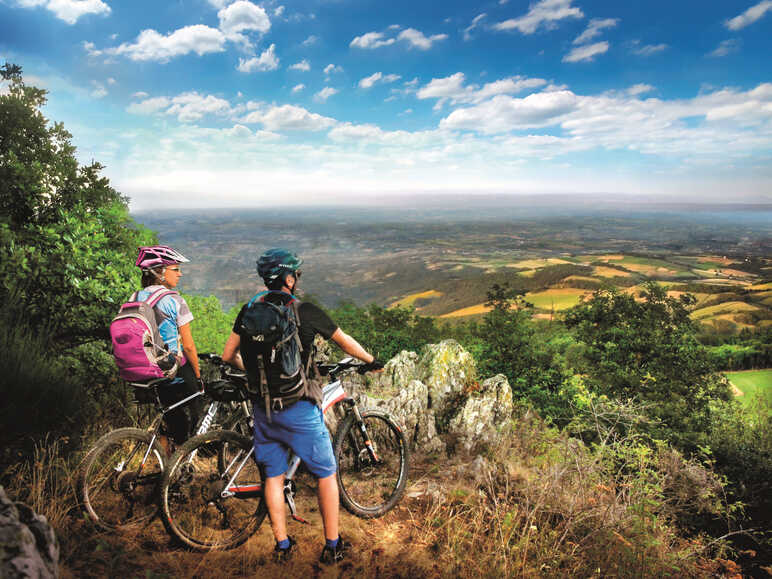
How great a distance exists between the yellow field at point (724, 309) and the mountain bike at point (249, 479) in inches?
3117

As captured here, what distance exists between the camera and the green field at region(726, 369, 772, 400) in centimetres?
4047

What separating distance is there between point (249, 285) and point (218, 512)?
14494cm

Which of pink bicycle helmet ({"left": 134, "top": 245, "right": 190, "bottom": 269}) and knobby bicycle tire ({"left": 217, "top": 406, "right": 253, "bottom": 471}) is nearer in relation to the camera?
knobby bicycle tire ({"left": 217, "top": 406, "right": 253, "bottom": 471})

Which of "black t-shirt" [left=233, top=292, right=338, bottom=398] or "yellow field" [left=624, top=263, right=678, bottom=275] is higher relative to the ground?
"black t-shirt" [left=233, top=292, right=338, bottom=398]

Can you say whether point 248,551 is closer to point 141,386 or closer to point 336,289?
point 141,386

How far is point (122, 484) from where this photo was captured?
10.4ft

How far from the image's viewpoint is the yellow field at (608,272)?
92062mm

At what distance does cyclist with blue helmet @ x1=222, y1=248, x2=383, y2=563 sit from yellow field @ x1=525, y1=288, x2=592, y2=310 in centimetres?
6968

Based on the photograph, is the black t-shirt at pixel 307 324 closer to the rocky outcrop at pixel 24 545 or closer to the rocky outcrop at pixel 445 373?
the rocky outcrop at pixel 24 545

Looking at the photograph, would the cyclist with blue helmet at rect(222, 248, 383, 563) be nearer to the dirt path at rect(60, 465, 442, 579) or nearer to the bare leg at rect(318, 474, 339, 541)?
the bare leg at rect(318, 474, 339, 541)

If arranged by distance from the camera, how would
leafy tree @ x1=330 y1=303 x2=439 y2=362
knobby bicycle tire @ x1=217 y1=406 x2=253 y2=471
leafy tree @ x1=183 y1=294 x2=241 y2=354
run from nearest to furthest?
knobby bicycle tire @ x1=217 y1=406 x2=253 y2=471 < leafy tree @ x1=183 y1=294 x2=241 y2=354 < leafy tree @ x1=330 y1=303 x2=439 y2=362

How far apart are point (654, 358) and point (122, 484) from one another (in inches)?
1108

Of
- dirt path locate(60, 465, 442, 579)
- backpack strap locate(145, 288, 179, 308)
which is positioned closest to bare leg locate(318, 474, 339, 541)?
dirt path locate(60, 465, 442, 579)

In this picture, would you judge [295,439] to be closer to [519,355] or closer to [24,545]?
[24,545]
